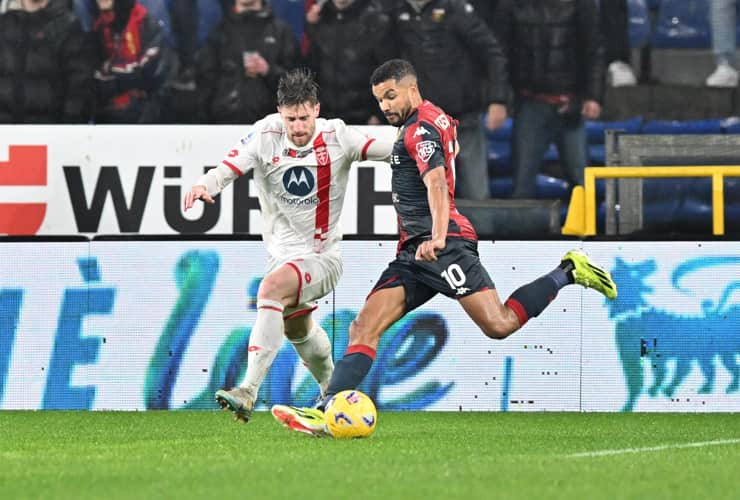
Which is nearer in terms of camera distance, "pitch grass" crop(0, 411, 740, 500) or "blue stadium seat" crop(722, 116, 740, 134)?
"pitch grass" crop(0, 411, 740, 500)

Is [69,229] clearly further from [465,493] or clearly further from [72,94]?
[465,493]

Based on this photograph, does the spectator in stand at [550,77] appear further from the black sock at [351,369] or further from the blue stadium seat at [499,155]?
the black sock at [351,369]

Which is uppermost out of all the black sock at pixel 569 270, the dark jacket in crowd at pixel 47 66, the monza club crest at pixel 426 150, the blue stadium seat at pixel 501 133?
the dark jacket in crowd at pixel 47 66

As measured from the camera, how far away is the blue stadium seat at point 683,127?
13438mm

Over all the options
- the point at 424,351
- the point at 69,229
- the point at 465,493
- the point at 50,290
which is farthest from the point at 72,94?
the point at 465,493

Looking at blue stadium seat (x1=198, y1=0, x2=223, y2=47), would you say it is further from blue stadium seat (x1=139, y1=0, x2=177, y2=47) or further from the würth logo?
the würth logo

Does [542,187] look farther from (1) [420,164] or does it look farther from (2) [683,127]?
(1) [420,164]

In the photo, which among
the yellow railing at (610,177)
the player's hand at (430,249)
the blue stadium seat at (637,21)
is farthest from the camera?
the blue stadium seat at (637,21)

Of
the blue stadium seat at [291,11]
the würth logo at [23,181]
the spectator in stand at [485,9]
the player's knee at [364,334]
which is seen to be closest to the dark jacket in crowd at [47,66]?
the würth logo at [23,181]

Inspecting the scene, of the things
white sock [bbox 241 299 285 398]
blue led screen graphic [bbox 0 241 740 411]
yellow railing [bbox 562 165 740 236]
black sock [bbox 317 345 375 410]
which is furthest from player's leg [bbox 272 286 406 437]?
yellow railing [bbox 562 165 740 236]

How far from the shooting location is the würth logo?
13.4m

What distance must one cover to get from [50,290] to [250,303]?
4.72 ft

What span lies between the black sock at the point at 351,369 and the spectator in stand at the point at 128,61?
6513mm

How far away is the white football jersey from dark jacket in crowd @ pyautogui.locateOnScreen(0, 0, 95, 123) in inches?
218
